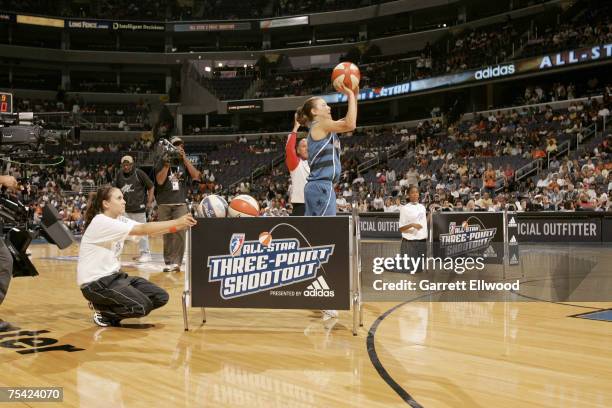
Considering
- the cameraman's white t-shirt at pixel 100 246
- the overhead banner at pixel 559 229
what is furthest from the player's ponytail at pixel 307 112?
the overhead banner at pixel 559 229

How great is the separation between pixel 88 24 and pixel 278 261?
128 feet

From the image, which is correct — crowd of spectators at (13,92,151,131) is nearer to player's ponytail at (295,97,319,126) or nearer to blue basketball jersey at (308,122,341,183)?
player's ponytail at (295,97,319,126)

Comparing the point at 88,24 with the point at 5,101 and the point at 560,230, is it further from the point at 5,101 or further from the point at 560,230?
the point at 560,230

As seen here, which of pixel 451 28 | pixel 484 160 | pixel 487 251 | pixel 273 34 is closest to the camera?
pixel 487 251

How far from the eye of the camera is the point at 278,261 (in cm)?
460

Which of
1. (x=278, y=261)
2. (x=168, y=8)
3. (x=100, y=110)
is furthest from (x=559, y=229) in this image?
(x=168, y=8)

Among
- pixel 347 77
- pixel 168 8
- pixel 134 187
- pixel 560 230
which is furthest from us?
pixel 168 8

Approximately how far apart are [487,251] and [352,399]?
5.21 meters

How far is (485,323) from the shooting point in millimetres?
4965

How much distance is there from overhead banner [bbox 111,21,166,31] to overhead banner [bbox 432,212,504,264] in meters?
35.9

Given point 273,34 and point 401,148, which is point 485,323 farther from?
point 273,34

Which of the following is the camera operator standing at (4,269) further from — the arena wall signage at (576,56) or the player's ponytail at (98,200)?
the arena wall signage at (576,56)

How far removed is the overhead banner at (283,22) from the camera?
3728 centimetres

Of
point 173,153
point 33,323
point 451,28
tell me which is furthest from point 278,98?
point 33,323
